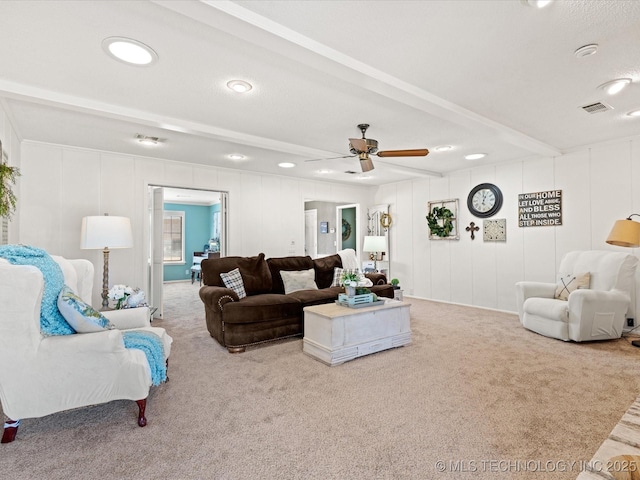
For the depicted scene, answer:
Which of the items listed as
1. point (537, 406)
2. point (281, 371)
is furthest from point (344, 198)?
point (537, 406)

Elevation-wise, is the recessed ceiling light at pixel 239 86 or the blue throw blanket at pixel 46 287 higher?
the recessed ceiling light at pixel 239 86

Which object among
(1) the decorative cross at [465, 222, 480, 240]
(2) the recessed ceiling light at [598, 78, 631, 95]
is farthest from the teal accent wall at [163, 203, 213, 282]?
(2) the recessed ceiling light at [598, 78, 631, 95]

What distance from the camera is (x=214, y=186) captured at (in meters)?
5.51

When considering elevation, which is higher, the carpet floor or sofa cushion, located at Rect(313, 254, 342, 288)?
sofa cushion, located at Rect(313, 254, 342, 288)

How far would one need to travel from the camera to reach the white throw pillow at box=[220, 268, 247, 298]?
160 inches

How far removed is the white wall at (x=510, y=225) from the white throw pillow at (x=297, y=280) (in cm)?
272

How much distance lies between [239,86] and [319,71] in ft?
2.24

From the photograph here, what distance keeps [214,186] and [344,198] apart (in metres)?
2.75

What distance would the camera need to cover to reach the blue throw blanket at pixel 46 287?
199 centimetres

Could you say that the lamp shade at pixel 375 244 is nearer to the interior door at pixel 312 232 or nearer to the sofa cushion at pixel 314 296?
the sofa cushion at pixel 314 296

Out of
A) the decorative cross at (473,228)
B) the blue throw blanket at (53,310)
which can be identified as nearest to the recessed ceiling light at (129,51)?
the blue throw blanket at (53,310)

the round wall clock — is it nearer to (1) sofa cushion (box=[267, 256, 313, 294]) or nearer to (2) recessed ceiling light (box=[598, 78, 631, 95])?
(2) recessed ceiling light (box=[598, 78, 631, 95])

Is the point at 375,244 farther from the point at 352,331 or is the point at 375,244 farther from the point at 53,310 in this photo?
the point at 53,310

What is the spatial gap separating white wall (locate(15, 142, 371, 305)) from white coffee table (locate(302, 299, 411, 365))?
2.76 metres
